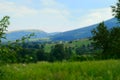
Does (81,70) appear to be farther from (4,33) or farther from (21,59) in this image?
(4,33)

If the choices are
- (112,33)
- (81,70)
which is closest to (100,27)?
(112,33)

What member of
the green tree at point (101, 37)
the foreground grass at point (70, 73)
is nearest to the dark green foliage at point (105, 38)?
the green tree at point (101, 37)

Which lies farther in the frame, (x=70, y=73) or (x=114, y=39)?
(x=114, y=39)

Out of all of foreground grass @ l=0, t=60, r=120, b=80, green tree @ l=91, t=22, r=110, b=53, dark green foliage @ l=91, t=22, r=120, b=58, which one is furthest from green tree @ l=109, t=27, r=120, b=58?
foreground grass @ l=0, t=60, r=120, b=80

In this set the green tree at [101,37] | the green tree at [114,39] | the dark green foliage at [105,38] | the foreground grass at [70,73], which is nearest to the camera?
the foreground grass at [70,73]

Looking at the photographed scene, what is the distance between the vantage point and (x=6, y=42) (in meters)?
8.74

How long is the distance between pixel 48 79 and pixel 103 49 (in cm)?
6327

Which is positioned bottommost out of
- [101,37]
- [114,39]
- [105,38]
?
[114,39]

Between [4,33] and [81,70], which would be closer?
[4,33]

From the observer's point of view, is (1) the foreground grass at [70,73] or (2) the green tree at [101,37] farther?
(2) the green tree at [101,37]

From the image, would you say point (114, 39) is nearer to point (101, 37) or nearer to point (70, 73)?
point (101, 37)

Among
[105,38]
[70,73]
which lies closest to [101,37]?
[105,38]

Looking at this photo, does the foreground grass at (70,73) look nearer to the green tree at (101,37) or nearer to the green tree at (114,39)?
the green tree at (114,39)

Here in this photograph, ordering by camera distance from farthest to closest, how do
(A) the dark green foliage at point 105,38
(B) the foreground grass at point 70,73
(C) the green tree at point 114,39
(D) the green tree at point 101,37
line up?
(D) the green tree at point 101,37, (A) the dark green foliage at point 105,38, (C) the green tree at point 114,39, (B) the foreground grass at point 70,73
